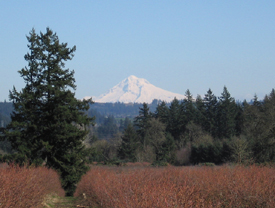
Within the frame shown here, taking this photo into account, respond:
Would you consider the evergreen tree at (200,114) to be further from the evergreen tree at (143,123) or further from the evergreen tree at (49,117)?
the evergreen tree at (49,117)

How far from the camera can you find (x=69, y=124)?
77.8ft

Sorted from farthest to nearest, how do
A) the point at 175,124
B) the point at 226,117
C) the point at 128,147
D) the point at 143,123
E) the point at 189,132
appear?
the point at 175,124
the point at 143,123
the point at 189,132
the point at 226,117
the point at 128,147

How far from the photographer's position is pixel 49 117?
79.4 ft

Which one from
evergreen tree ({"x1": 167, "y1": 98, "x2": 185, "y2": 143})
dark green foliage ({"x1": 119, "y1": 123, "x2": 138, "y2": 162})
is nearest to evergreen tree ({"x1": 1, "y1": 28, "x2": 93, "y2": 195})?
dark green foliage ({"x1": 119, "y1": 123, "x2": 138, "y2": 162})

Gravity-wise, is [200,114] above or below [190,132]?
above

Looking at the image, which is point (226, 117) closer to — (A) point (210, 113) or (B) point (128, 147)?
(A) point (210, 113)

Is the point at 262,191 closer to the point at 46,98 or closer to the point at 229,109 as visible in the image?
the point at 46,98

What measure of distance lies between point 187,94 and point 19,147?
5278 cm

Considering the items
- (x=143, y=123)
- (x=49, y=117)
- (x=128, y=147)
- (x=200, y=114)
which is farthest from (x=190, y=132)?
(x=49, y=117)

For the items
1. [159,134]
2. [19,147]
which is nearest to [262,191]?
[19,147]

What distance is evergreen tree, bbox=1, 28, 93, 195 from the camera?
23125 mm

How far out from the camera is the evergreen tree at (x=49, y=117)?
75.9 ft

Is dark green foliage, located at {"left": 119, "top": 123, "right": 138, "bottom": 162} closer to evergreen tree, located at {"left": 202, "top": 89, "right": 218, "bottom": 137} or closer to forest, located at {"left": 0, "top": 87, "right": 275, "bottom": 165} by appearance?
forest, located at {"left": 0, "top": 87, "right": 275, "bottom": 165}

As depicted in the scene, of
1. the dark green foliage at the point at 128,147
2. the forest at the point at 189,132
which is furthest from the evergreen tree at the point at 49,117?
the dark green foliage at the point at 128,147
